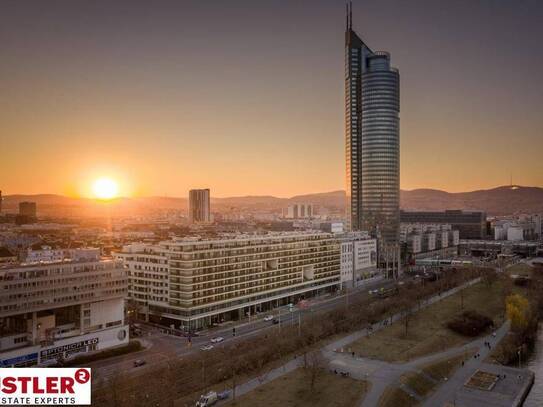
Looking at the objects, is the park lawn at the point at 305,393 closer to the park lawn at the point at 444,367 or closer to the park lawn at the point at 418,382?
the park lawn at the point at 418,382

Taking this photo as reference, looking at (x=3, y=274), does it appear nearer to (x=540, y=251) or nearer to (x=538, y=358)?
(x=538, y=358)

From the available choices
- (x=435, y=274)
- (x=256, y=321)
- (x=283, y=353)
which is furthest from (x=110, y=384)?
(x=435, y=274)

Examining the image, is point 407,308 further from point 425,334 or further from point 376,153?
point 376,153

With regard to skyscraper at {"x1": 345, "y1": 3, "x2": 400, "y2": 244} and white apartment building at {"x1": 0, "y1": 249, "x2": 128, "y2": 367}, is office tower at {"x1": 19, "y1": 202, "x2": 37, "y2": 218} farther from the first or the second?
skyscraper at {"x1": 345, "y1": 3, "x2": 400, "y2": 244}

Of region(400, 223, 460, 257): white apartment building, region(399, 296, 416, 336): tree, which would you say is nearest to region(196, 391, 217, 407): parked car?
region(399, 296, 416, 336): tree

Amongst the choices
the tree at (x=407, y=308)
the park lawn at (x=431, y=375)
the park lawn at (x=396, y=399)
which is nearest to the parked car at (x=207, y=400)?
the park lawn at (x=396, y=399)

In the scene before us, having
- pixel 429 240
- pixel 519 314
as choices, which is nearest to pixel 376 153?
pixel 429 240

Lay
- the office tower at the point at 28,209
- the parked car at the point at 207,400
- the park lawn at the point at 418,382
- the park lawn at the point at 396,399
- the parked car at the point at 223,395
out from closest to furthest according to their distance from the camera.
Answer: the parked car at the point at 207,400, the parked car at the point at 223,395, the park lawn at the point at 396,399, the park lawn at the point at 418,382, the office tower at the point at 28,209
